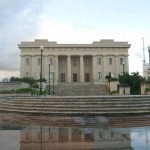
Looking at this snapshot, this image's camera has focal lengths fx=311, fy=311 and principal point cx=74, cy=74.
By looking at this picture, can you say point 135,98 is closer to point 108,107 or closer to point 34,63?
point 108,107

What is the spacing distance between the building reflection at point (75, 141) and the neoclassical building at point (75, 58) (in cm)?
6636

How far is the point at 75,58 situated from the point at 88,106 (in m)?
62.3

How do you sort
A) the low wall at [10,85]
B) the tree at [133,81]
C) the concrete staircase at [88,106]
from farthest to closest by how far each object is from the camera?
the low wall at [10,85] < the tree at [133,81] < the concrete staircase at [88,106]

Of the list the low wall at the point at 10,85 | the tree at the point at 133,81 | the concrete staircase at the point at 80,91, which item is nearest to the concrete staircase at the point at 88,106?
the low wall at the point at 10,85

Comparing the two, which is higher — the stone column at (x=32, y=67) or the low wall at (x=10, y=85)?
the stone column at (x=32, y=67)

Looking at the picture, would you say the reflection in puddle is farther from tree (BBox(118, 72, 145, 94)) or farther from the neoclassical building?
the neoclassical building

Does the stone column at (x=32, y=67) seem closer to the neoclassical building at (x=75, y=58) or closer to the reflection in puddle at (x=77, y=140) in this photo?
the neoclassical building at (x=75, y=58)

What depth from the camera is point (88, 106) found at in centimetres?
1938

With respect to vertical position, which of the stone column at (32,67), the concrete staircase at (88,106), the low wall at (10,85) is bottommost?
the concrete staircase at (88,106)

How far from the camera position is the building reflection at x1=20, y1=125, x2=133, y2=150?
8.08 m

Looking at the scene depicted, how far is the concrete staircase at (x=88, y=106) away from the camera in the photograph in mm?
18669

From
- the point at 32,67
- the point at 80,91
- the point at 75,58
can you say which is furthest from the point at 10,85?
the point at 75,58

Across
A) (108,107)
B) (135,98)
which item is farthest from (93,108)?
(135,98)

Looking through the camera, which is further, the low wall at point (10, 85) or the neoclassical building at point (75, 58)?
the neoclassical building at point (75, 58)
